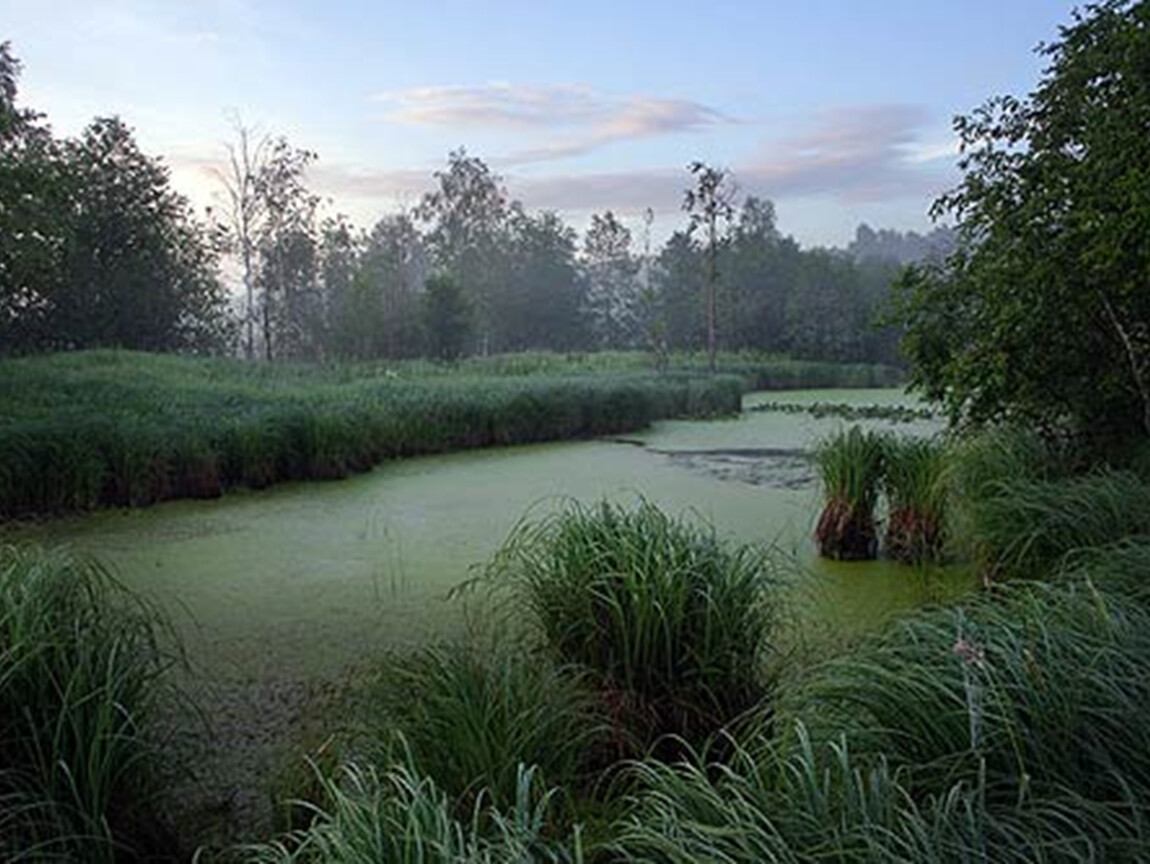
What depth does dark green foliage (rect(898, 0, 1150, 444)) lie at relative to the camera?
3.73 meters

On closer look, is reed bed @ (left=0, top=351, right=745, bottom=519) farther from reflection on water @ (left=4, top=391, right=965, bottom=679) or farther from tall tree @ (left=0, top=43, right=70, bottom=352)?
tall tree @ (left=0, top=43, right=70, bottom=352)

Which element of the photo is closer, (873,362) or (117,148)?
(117,148)

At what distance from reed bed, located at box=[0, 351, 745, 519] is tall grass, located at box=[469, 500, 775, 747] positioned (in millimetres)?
4667

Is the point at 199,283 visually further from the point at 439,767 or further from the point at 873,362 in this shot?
the point at 439,767

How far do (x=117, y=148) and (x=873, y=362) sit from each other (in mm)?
19509

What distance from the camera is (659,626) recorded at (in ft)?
9.18

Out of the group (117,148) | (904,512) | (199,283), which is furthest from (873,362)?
(904,512)

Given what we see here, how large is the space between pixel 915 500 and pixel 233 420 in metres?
5.28

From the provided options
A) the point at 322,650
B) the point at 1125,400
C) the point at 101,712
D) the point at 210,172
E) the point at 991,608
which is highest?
the point at 210,172

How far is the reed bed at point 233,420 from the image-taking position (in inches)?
255

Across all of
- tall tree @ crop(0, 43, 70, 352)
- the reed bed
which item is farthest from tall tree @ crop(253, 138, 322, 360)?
the reed bed

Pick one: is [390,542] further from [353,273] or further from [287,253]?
[353,273]

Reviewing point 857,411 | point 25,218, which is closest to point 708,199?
point 857,411

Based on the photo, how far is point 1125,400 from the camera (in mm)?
4480
